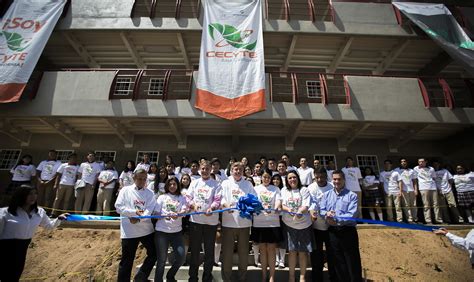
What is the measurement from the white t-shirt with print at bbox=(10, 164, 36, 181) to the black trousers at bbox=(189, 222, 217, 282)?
23.0ft

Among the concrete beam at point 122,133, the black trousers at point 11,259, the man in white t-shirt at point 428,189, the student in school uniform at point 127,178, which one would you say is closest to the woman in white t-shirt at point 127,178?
the student in school uniform at point 127,178

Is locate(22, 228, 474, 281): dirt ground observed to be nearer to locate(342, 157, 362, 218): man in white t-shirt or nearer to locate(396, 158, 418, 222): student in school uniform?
locate(396, 158, 418, 222): student in school uniform

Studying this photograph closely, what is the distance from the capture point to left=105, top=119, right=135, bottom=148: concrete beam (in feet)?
28.6

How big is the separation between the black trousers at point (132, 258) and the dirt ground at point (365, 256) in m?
1.94

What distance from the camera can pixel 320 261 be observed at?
Answer: 12.6ft

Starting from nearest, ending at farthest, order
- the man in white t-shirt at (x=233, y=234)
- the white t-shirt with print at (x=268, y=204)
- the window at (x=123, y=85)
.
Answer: the man in white t-shirt at (x=233, y=234) < the white t-shirt with print at (x=268, y=204) < the window at (x=123, y=85)

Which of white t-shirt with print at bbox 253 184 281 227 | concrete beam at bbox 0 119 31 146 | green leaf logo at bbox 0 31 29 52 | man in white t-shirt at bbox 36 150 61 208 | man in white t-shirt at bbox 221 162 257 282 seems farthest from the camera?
concrete beam at bbox 0 119 31 146

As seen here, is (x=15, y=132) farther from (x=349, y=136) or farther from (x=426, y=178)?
(x=426, y=178)

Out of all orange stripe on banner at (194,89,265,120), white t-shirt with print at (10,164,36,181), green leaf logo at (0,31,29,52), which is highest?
green leaf logo at (0,31,29,52)

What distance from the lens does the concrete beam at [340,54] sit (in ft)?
31.1

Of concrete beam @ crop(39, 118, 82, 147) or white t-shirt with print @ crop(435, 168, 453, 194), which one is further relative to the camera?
concrete beam @ crop(39, 118, 82, 147)

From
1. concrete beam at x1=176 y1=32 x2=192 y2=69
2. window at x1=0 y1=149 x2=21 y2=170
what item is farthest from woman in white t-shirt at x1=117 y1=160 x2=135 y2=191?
window at x1=0 y1=149 x2=21 y2=170

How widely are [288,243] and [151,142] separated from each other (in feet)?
25.2

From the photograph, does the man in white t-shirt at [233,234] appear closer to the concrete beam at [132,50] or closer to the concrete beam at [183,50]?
the concrete beam at [183,50]
